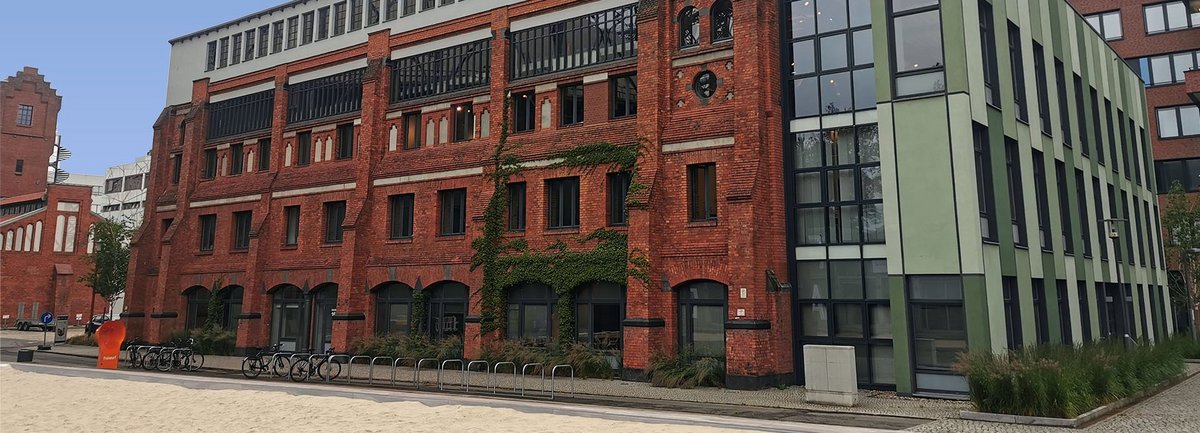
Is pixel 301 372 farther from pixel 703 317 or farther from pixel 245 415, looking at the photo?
pixel 703 317

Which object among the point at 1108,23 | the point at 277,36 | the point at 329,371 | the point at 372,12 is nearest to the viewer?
the point at 329,371

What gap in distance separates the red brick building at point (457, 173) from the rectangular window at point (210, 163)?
0.45ft

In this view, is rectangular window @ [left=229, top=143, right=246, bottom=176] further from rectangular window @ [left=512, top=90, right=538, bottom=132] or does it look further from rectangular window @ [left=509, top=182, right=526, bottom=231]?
rectangular window @ [left=509, top=182, right=526, bottom=231]

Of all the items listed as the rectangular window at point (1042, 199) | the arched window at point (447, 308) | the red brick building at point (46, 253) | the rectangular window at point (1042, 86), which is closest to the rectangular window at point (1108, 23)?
the rectangular window at point (1042, 86)

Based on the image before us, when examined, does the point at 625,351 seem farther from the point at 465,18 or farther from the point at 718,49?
the point at 465,18

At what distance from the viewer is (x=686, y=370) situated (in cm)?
1939

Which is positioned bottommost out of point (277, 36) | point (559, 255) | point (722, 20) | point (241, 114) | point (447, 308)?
point (447, 308)

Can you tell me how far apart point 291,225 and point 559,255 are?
1397cm

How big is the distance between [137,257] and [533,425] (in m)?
30.1

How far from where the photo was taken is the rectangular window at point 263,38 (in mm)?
33656

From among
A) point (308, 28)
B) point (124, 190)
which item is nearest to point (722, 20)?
point (308, 28)

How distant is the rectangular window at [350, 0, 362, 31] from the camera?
30.5 meters

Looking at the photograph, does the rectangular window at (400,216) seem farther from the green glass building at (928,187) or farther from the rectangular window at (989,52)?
the rectangular window at (989,52)

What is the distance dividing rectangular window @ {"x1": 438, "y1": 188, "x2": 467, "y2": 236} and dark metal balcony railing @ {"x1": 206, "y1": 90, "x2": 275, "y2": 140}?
11104 mm
